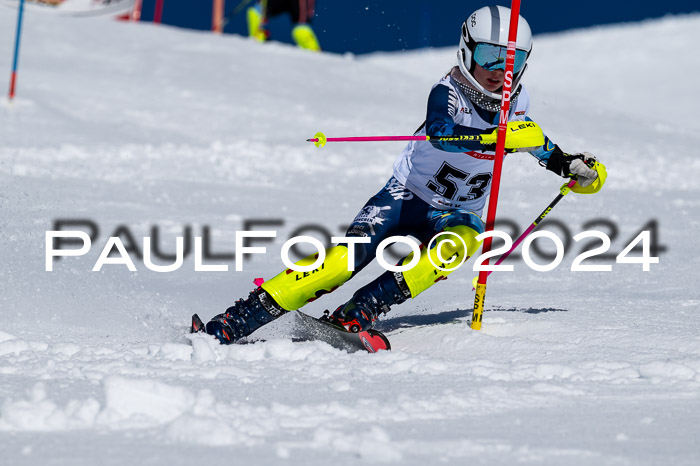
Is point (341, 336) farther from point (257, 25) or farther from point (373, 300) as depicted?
point (257, 25)

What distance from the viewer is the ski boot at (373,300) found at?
159 inches

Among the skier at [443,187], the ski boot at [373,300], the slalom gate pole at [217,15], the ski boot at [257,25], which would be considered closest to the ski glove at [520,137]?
the skier at [443,187]

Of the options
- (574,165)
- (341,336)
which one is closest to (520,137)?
(574,165)

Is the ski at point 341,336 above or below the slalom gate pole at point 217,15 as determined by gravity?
below

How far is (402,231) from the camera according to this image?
4.27m

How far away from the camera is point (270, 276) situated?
19.0 ft

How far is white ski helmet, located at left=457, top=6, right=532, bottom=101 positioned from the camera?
400 cm

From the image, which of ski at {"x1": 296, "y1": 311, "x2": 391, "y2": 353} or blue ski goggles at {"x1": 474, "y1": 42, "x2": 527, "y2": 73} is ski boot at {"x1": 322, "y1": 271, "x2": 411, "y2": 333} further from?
blue ski goggles at {"x1": 474, "y1": 42, "x2": 527, "y2": 73}

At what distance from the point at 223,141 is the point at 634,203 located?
367 cm

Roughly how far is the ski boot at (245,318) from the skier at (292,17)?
925 centimetres

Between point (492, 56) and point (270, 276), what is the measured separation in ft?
7.38

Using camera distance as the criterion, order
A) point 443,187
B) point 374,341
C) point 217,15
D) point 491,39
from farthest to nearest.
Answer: point 217,15
point 443,187
point 491,39
point 374,341

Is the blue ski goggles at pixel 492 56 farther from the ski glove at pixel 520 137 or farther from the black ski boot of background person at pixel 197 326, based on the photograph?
the black ski boot of background person at pixel 197 326

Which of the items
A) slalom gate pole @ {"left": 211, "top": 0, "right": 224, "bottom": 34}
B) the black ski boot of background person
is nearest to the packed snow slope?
the black ski boot of background person
